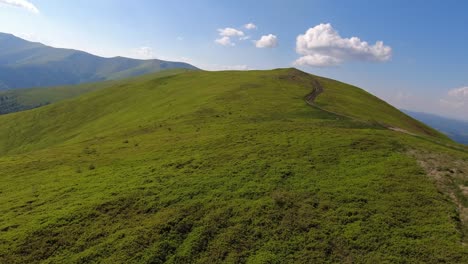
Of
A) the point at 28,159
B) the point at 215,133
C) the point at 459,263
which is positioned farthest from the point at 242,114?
the point at 459,263

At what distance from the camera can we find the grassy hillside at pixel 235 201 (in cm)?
1988

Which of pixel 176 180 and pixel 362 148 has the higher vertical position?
Result: pixel 362 148

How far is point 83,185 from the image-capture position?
29.4 m

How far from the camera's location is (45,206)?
82.9ft

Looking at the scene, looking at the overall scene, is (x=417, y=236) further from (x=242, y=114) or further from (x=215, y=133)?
(x=242, y=114)

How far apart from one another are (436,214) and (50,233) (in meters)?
28.6

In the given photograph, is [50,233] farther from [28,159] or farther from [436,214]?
[436,214]

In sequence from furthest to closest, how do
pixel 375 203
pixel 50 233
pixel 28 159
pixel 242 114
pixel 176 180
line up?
pixel 242 114, pixel 28 159, pixel 176 180, pixel 375 203, pixel 50 233

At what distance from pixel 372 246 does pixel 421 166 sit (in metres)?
15.2

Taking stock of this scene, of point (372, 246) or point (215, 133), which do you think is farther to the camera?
point (215, 133)

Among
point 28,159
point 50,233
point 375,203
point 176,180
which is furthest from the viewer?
point 28,159

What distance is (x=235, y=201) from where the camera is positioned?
83.0 ft

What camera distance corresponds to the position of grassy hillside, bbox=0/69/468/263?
19.9 meters

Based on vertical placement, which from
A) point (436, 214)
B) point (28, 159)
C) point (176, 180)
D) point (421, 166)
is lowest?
point (28, 159)
